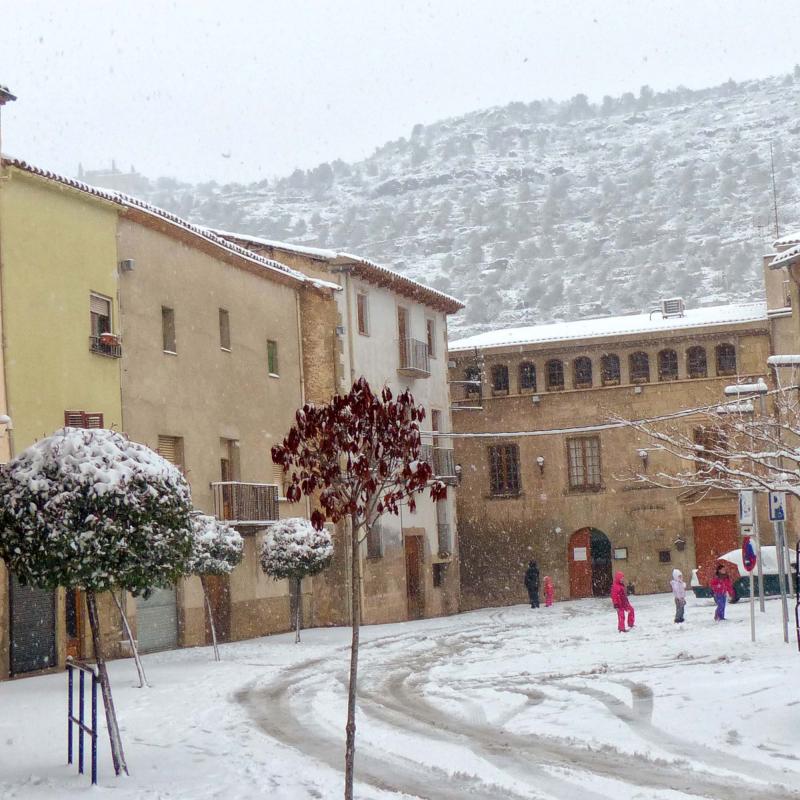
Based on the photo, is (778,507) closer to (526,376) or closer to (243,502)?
(243,502)

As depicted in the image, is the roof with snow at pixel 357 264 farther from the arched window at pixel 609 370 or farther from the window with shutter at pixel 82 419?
the window with shutter at pixel 82 419

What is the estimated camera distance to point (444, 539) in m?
45.1

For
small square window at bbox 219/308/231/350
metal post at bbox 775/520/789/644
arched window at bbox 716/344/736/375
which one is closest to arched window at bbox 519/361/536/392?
arched window at bbox 716/344/736/375

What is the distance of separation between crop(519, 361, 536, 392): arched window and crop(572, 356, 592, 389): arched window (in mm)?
1558

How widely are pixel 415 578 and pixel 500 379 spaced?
1019cm

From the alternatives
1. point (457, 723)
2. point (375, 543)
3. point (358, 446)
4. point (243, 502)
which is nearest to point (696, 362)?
point (375, 543)

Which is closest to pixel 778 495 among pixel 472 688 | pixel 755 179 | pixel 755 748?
pixel 472 688

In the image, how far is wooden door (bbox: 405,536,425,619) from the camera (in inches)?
1690

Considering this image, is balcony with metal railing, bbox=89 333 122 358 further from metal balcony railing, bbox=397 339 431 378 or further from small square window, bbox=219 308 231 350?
metal balcony railing, bbox=397 339 431 378

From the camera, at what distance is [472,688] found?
20.0 metres

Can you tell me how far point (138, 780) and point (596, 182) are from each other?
155 metres

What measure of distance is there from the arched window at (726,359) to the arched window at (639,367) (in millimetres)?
2510

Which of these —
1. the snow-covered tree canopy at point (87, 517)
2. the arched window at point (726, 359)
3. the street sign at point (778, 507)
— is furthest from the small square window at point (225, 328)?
the arched window at point (726, 359)

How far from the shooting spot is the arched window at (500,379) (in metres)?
50.3
